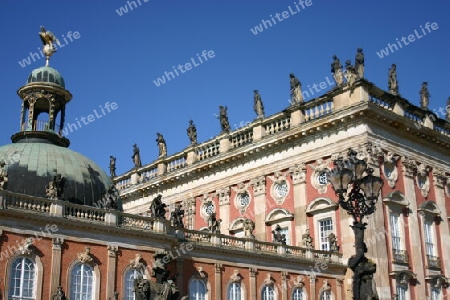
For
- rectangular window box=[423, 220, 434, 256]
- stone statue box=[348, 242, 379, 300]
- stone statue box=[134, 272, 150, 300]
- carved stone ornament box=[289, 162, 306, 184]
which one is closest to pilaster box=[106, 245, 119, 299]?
stone statue box=[134, 272, 150, 300]

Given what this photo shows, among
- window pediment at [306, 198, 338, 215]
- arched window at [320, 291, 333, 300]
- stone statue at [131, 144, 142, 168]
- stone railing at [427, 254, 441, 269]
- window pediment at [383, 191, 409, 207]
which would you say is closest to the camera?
arched window at [320, 291, 333, 300]

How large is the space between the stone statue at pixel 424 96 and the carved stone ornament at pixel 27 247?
2467 centimetres

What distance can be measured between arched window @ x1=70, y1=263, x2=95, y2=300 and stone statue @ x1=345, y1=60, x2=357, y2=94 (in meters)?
16.8

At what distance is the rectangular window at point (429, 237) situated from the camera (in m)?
33.2

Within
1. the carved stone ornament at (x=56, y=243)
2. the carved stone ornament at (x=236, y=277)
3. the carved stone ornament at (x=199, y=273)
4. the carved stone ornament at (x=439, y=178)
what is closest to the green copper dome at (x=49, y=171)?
the carved stone ornament at (x=56, y=243)

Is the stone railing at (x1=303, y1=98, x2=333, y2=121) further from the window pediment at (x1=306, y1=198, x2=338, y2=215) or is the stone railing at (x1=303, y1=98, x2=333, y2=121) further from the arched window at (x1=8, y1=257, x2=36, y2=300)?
the arched window at (x1=8, y1=257, x2=36, y2=300)

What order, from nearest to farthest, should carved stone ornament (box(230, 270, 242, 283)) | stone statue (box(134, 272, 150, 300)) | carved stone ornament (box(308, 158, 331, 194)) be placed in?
stone statue (box(134, 272, 150, 300)), carved stone ornament (box(230, 270, 242, 283)), carved stone ornament (box(308, 158, 331, 194))

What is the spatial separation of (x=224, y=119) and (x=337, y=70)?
9257 mm

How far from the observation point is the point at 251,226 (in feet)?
103

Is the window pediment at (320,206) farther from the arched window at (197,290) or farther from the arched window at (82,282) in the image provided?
the arched window at (82,282)

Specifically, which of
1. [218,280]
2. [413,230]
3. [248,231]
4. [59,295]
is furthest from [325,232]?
[59,295]

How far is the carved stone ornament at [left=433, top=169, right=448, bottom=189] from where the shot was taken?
3509cm

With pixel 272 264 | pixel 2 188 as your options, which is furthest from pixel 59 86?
pixel 272 264

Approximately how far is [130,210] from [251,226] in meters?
16.8
